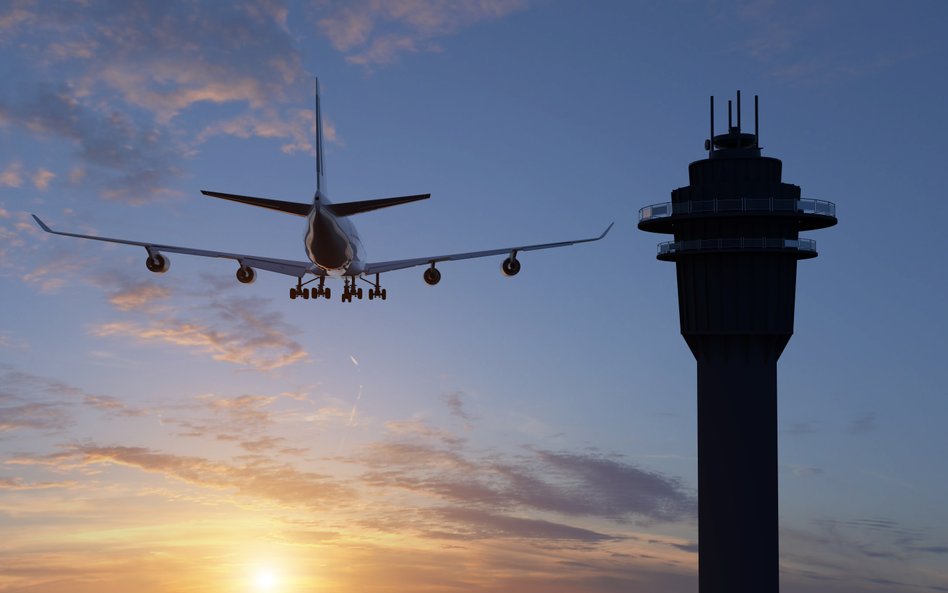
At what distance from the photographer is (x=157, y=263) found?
291ft

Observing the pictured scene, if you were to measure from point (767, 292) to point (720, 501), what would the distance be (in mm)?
17476

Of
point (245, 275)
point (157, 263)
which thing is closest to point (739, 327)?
point (245, 275)

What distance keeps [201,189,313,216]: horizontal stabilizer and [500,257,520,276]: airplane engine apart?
58.6 ft

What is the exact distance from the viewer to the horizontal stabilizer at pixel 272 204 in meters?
79.8

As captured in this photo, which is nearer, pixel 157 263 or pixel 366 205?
pixel 366 205

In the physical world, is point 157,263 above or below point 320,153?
below

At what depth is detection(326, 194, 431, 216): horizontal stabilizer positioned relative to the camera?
8006 centimetres

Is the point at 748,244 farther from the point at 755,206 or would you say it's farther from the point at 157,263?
the point at 157,263

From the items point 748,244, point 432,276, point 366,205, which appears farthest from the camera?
point 432,276

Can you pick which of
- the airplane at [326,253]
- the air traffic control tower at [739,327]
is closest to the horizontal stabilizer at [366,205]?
the airplane at [326,253]

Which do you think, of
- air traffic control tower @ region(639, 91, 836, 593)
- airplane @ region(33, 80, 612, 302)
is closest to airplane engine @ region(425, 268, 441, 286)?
airplane @ region(33, 80, 612, 302)

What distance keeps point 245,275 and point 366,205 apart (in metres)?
16.9

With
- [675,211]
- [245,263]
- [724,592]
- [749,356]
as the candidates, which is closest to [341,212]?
[245,263]

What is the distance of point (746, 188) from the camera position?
311 feet
